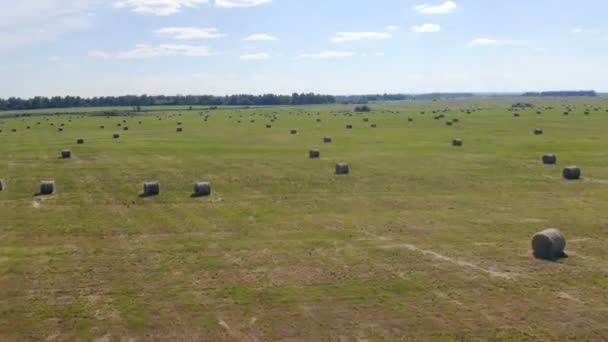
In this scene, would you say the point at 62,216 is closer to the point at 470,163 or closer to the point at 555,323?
the point at 555,323

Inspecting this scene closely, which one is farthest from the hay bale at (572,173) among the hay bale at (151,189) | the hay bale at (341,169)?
the hay bale at (151,189)

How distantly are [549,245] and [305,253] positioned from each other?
26.4 ft

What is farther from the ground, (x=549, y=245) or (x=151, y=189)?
(x=151, y=189)

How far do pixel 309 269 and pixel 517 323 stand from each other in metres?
6.61

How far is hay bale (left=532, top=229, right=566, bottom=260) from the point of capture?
19.5 m

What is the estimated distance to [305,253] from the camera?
2055cm

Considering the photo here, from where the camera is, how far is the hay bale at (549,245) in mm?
19531

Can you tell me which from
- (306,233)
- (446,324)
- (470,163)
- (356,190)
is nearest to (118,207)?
(306,233)

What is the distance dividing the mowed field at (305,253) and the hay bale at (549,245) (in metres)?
0.52

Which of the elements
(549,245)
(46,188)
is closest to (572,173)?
(549,245)

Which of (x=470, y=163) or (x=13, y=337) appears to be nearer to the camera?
(x=13, y=337)

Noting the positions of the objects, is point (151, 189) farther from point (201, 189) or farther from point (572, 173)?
point (572, 173)

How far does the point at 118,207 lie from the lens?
28625 mm

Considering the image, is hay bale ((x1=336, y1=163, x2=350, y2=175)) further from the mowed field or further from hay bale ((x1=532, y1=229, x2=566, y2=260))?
hay bale ((x1=532, y1=229, x2=566, y2=260))
